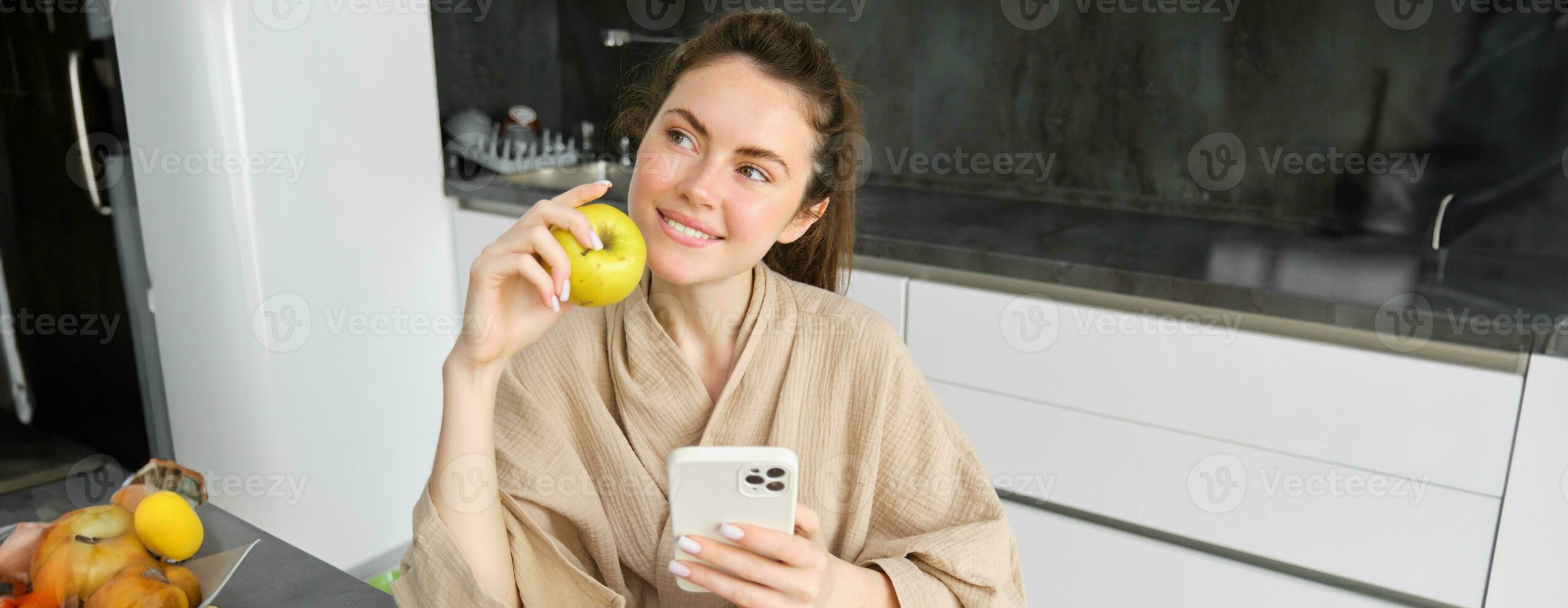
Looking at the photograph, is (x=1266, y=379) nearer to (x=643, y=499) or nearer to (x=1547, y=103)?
(x=1547, y=103)

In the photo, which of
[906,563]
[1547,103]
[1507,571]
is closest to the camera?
[906,563]

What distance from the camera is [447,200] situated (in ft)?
7.47

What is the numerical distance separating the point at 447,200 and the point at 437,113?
0.20 meters

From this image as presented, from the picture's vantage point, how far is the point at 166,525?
0.73 meters

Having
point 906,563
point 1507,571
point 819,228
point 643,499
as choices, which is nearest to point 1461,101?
point 1507,571

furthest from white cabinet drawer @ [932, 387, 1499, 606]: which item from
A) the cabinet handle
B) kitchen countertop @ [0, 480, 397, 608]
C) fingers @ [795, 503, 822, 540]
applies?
the cabinet handle
